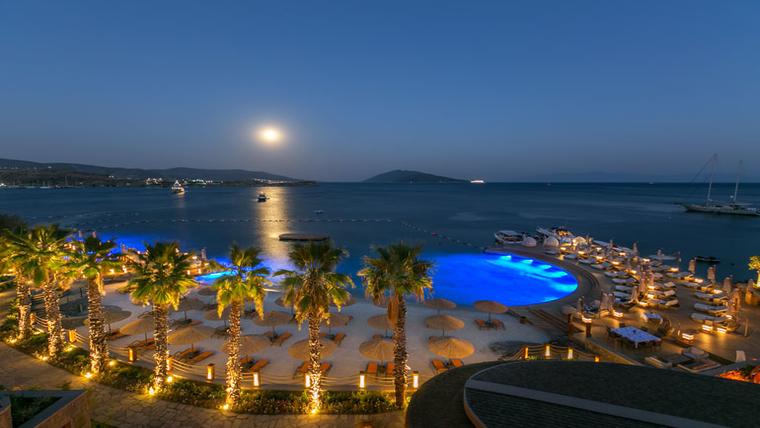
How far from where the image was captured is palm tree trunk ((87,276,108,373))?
14500 mm

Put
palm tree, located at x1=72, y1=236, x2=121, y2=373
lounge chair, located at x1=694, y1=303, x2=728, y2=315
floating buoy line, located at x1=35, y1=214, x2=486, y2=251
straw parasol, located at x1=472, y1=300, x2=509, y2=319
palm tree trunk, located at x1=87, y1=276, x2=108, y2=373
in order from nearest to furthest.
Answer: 1. palm tree, located at x1=72, y1=236, x2=121, y2=373
2. palm tree trunk, located at x1=87, y1=276, x2=108, y2=373
3. straw parasol, located at x1=472, y1=300, x2=509, y2=319
4. lounge chair, located at x1=694, y1=303, x2=728, y2=315
5. floating buoy line, located at x1=35, y1=214, x2=486, y2=251

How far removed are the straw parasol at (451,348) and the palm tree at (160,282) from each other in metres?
10.9

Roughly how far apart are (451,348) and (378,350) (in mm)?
3334

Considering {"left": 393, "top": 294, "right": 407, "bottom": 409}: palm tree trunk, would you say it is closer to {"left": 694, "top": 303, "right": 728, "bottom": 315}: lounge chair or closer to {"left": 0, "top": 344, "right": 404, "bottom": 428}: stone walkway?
{"left": 0, "top": 344, "right": 404, "bottom": 428}: stone walkway

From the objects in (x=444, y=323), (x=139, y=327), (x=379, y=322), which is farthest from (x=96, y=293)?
(x=444, y=323)

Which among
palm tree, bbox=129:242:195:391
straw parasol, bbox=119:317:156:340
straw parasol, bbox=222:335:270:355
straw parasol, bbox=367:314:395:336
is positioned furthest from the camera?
straw parasol, bbox=367:314:395:336

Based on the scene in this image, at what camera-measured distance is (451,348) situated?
14.8m

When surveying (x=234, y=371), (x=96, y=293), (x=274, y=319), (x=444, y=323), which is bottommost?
(x=274, y=319)

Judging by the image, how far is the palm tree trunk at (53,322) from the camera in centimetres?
1551

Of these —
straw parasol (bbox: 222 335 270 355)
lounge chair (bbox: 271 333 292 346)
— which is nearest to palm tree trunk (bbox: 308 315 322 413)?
straw parasol (bbox: 222 335 270 355)

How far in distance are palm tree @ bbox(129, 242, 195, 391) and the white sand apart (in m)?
3.38

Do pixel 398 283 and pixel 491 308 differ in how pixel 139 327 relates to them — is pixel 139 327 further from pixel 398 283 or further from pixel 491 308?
pixel 491 308

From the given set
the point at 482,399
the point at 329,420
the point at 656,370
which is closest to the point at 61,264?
the point at 329,420

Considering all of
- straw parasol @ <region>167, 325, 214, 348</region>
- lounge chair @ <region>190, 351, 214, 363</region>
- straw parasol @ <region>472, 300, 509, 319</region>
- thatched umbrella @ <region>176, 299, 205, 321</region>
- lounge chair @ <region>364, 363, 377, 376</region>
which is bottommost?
lounge chair @ <region>190, 351, 214, 363</region>
